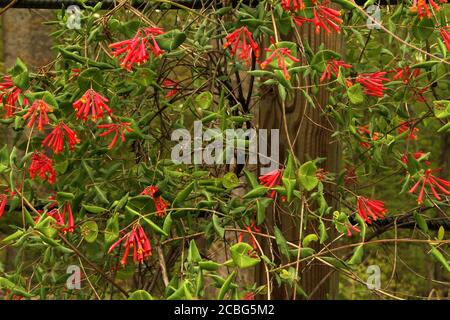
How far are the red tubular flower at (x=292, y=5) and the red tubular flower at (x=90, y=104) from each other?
0.35 m

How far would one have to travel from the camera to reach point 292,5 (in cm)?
125

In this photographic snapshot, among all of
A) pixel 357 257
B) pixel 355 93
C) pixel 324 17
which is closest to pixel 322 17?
pixel 324 17

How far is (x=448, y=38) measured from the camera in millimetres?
1311

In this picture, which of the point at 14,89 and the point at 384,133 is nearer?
the point at 14,89

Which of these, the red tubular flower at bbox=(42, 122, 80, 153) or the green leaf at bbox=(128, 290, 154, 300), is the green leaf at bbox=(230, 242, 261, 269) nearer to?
the green leaf at bbox=(128, 290, 154, 300)

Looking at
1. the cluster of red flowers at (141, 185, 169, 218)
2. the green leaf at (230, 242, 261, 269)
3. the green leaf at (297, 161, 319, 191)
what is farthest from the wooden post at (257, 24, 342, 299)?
the green leaf at (230, 242, 261, 269)

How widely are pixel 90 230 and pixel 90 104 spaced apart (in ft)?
0.83

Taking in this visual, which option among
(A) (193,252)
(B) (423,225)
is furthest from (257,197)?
(B) (423,225)

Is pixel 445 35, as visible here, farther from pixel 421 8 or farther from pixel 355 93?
pixel 355 93

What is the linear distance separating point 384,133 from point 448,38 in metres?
0.29

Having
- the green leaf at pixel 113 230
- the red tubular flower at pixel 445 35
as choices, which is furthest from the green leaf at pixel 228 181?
the red tubular flower at pixel 445 35

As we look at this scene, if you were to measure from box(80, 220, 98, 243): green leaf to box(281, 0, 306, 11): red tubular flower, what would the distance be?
1.74 ft
